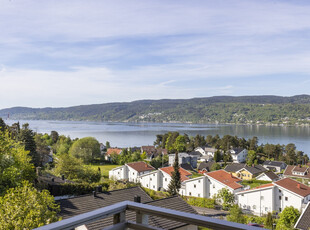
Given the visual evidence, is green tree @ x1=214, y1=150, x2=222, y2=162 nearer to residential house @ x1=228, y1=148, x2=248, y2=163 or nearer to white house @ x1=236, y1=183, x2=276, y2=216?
residential house @ x1=228, y1=148, x2=248, y2=163

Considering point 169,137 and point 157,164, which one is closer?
point 157,164

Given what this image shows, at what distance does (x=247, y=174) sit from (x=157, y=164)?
14.7 m

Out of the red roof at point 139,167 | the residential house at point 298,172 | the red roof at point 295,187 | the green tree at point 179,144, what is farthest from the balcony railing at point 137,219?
the green tree at point 179,144

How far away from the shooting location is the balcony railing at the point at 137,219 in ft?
4.54

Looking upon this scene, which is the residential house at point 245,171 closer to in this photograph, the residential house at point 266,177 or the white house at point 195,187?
the residential house at point 266,177

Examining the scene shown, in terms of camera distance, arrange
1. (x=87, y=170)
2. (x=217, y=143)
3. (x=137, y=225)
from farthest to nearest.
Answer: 1. (x=217, y=143)
2. (x=87, y=170)
3. (x=137, y=225)

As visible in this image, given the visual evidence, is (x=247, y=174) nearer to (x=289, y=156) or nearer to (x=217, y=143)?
(x=289, y=156)

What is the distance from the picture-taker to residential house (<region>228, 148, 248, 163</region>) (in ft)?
193

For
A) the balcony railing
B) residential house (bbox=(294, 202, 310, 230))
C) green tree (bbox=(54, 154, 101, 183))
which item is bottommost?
residential house (bbox=(294, 202, 310, 230))

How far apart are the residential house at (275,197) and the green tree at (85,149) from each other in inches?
1127

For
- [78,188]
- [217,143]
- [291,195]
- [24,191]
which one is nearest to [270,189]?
[291,195]

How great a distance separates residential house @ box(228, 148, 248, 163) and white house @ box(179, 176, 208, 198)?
2892cm

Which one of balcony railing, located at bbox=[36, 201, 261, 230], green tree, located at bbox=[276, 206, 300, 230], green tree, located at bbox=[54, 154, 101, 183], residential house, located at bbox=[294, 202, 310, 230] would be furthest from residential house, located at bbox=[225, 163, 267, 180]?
balcony railing, located at bbox=[36, 201, 261, 230]

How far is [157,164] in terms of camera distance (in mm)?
48969
